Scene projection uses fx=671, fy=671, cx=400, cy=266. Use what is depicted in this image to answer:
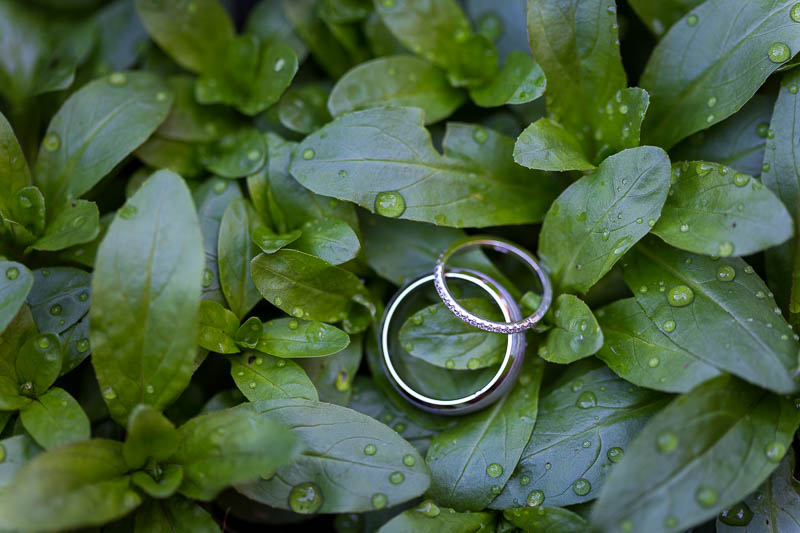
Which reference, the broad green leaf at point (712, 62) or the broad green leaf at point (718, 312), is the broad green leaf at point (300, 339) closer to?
the broad green leaf at point (718, 312)

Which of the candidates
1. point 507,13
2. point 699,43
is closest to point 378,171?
point 507,13

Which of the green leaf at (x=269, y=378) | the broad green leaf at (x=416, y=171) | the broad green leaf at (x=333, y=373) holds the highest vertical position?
the broad green leaf at (x=416, y=171)

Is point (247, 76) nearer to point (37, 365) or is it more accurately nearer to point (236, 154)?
point (236, 154)

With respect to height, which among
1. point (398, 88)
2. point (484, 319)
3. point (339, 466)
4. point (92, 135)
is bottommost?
point (339, 466)

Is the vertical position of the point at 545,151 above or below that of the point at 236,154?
above

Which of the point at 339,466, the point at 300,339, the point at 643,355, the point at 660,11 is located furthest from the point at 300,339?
the point at 660,11

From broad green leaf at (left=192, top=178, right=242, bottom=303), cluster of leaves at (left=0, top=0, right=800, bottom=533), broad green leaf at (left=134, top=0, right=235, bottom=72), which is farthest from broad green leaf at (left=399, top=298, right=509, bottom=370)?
broad green leaf at (left=134, top=0, right=235, bottom=72)

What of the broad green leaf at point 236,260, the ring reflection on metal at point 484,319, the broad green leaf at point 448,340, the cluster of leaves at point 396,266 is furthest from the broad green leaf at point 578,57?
the broad green leaf at point 236,260
